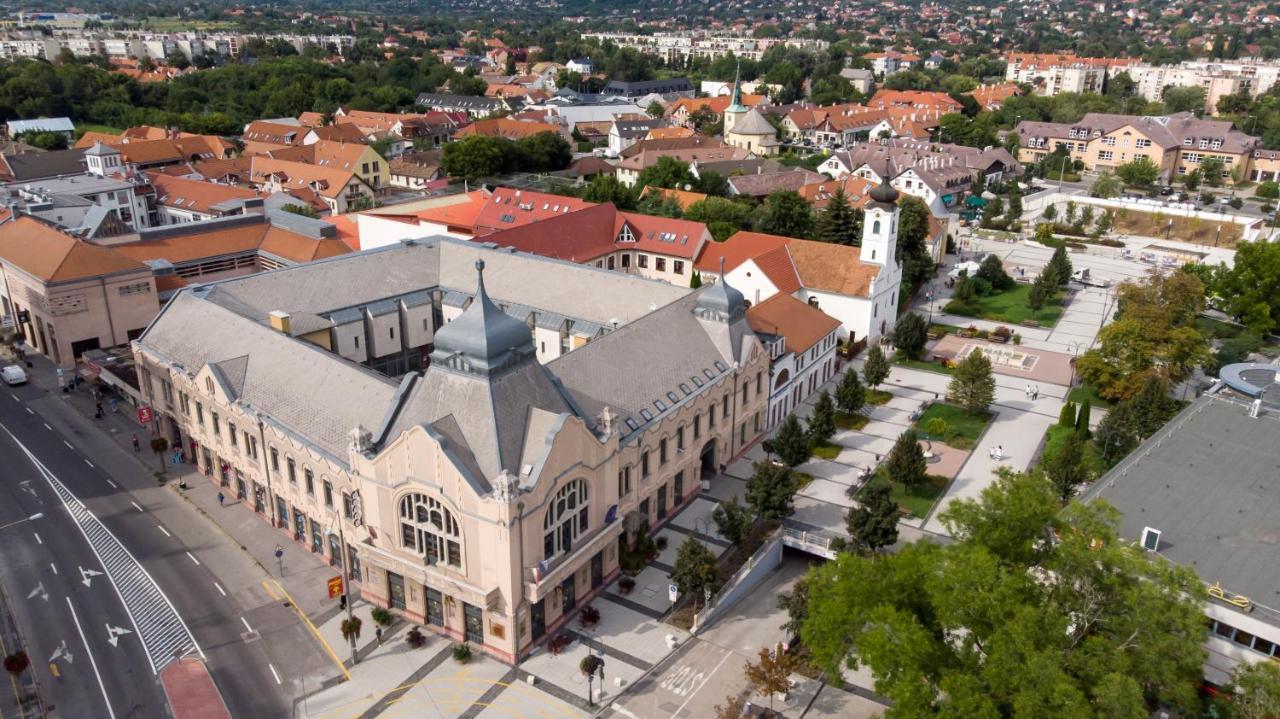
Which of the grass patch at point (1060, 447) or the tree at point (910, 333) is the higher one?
the tree at point (910, 333)

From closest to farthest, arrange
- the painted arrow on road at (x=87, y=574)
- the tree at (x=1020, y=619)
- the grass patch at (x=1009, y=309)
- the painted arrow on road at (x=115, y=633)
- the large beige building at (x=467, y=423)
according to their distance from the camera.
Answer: the tree at (x=1020, y=619), the large beige building at (x=467, y=423), the painted arrow on road at (x=115, y=633), the painted arrow on road at (x=87, y=574), the grass patch at (x=1009, y=309)

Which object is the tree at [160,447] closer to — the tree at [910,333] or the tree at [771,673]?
the tree at [771,673]

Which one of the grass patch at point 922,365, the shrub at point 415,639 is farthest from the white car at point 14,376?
the grass patch at point 922,365

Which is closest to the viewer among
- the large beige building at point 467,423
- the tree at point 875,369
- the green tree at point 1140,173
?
the large beige building at point 467,423

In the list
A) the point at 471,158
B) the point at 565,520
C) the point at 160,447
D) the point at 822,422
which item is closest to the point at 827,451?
the point at 822,422

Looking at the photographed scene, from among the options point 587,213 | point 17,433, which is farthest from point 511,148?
point 17,433

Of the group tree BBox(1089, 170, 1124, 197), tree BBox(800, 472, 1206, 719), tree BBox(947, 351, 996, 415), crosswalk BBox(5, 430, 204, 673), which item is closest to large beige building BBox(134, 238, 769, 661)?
crosswalk BBox(5, 430, 204, 673)

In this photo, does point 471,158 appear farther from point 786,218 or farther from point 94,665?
point 94,665
